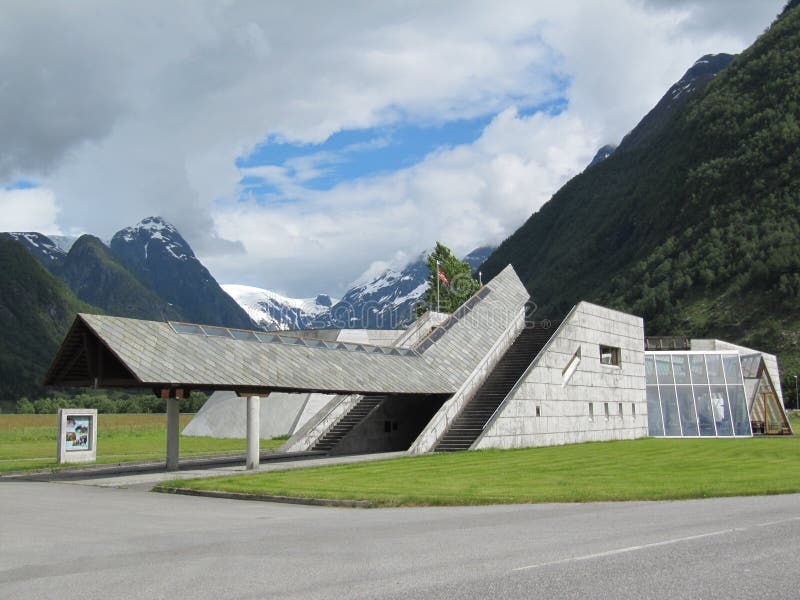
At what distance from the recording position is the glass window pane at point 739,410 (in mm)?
49625

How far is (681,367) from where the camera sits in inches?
2084

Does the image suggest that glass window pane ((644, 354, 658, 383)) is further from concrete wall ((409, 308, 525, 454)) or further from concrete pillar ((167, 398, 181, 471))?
concrete pillar ((167, 398, 181, 471))

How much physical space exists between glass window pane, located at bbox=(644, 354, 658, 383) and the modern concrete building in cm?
9

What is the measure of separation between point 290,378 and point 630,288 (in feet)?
461

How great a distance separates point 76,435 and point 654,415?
3482 cm

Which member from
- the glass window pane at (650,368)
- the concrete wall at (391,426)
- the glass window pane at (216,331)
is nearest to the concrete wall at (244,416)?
the concrete wall at (391,426)

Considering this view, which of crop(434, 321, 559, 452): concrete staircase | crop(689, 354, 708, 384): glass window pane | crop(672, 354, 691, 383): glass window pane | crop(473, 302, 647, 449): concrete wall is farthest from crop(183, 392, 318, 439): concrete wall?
crop(689, 354, 708, 384): glass window pane

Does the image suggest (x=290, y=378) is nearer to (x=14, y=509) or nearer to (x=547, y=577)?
(x=14, y=509)

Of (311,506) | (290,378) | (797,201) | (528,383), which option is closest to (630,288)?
(797,201)

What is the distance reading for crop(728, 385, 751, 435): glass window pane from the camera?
49.6 m

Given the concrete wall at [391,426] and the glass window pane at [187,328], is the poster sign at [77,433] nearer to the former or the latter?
the glass window pane at [187,328]

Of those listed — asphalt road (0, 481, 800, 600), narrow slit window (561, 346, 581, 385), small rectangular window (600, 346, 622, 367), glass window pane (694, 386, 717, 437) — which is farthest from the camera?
glass window pane (694, 386, 717, 437)

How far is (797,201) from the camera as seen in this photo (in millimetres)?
138875

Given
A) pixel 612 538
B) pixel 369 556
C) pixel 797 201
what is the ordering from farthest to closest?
pixel 797 201 → pixel 612 538 → pixel 369 556
